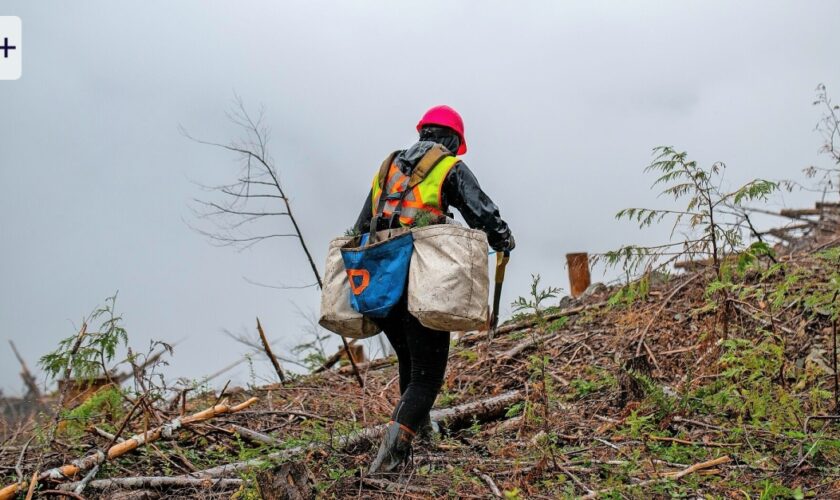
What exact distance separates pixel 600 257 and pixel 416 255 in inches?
77.2

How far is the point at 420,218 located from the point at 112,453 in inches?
98.7

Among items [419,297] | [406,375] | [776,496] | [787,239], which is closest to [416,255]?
[419,297]

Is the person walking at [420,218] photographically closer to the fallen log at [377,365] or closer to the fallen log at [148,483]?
the fallen log at [148,483]

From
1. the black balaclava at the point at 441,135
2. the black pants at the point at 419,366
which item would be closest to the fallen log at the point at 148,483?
the black pants at the point at 419,366

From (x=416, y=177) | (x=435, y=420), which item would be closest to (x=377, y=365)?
(x=435, y=420)

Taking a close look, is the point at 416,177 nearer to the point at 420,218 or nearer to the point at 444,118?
the point at 420,218

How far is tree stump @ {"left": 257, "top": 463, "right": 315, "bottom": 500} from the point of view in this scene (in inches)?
156

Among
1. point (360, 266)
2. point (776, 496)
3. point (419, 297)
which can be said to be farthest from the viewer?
point (360, 266)

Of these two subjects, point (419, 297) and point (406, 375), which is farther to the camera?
point (406, 375)

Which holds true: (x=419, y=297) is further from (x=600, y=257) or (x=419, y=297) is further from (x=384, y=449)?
(x=600, y=257)

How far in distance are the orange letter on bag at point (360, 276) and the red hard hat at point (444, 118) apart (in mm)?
1164

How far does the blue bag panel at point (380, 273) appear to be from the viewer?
4.71 m

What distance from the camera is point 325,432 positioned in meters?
5.41

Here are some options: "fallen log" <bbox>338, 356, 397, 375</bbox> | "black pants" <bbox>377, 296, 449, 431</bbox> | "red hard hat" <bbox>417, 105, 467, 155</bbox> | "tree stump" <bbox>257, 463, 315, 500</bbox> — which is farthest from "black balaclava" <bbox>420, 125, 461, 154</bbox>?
"fallen log" <bbox>338, 356, 397, 375</bbox>
